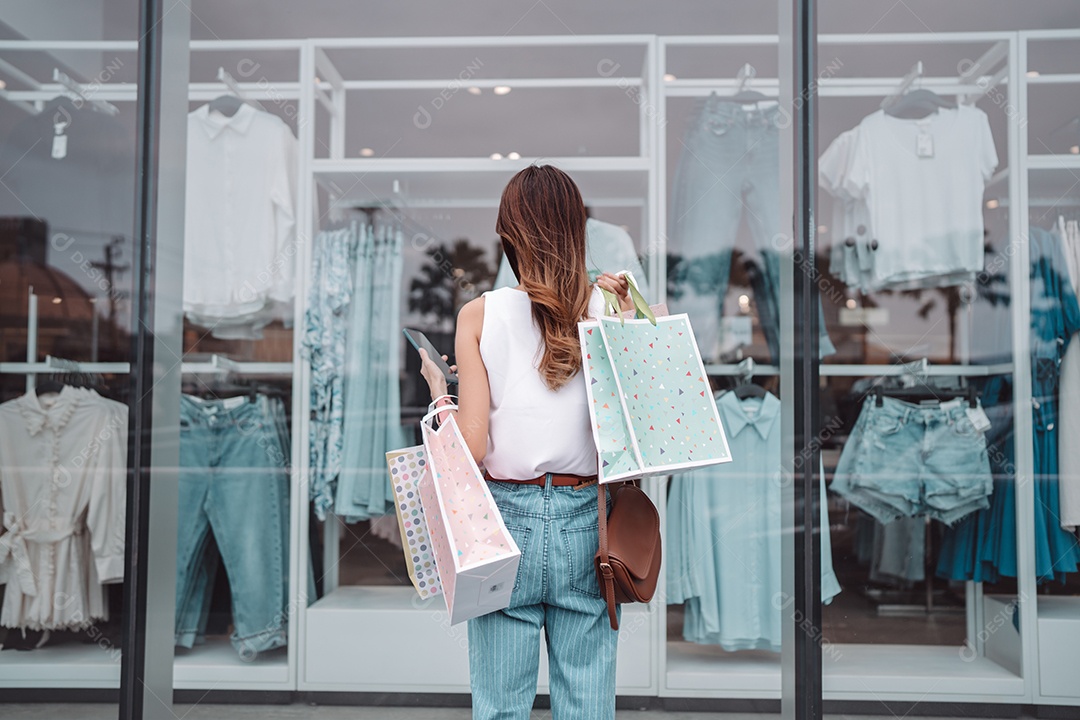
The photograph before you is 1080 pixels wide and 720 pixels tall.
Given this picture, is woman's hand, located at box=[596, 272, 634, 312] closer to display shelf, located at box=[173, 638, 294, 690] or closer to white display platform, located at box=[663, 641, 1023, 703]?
white display platform, located at box=[663, 641, 1023, 703]

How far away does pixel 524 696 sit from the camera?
147 cm

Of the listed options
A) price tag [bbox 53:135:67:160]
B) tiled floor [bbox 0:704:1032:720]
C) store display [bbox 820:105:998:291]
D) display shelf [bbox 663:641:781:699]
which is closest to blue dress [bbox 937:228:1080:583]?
store display [bbox 820:105:998:291]

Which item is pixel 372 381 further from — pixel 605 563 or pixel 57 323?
pixel 605 563

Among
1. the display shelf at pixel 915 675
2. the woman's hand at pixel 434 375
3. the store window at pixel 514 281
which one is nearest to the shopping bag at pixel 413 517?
the woman's hand at pixel 434 375

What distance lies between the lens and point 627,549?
4.72 ft

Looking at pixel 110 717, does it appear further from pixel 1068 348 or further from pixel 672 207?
pixel 1068 348

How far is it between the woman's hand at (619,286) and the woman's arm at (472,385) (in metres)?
0.23

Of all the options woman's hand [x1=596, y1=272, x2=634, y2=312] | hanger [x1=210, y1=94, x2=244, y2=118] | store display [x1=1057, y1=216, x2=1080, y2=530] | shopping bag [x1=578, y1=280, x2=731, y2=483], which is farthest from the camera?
hanger [x1=210, y1=94, x2=244, y2=118]

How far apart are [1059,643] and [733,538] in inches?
41.2

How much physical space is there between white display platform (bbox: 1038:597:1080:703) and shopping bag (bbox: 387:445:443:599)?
84.3 inches

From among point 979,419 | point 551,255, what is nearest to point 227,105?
point 551,255

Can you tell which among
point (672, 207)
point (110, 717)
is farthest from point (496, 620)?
point (672, 207)

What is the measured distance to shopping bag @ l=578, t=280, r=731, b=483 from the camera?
1418 mm

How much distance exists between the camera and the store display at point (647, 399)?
4.65 feet
